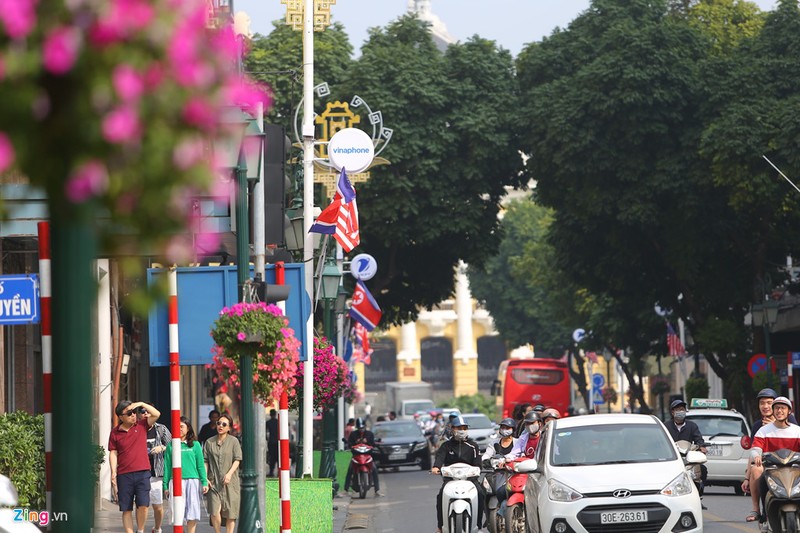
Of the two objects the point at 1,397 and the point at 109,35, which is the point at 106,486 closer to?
the point at 1,397

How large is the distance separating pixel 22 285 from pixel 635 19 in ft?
119

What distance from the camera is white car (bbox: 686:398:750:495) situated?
28.7 m

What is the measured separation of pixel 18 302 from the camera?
42.6 ft

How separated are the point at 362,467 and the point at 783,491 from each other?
59.7ft

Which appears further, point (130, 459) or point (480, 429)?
point (480, 429)

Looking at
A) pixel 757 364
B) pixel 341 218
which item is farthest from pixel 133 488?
pixel 757 364

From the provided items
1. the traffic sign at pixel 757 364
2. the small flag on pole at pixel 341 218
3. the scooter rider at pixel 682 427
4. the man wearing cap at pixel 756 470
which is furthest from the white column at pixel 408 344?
the man wearing cap at pixel 756 470

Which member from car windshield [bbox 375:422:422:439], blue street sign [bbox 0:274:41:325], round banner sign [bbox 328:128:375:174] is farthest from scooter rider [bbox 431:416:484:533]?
car windshield [bbox 375:422:422:439]

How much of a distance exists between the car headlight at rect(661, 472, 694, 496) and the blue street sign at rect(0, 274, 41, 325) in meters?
6.05

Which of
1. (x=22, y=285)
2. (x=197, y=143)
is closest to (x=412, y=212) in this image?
(x=22, y=285)

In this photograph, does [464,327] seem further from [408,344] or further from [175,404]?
[175,404]

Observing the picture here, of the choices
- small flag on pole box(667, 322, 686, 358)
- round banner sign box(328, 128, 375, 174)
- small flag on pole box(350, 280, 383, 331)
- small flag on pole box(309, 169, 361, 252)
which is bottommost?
small flag on pole box(667, 322, 686, 358)

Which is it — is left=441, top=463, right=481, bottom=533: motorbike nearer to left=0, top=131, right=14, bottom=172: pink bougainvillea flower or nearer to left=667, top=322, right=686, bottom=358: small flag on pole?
left=0, top=131, right=14, bottom=172: pink bougainvillea flower

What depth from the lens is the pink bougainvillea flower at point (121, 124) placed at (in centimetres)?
356
